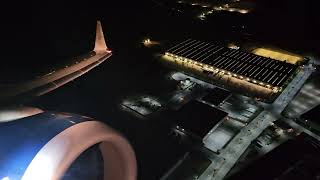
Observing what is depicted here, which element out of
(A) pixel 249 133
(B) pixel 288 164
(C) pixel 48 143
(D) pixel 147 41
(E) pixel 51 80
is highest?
(C) pixel 48 143

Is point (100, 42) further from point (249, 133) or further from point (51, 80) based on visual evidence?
point (249, 133)

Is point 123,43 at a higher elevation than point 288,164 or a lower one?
higher

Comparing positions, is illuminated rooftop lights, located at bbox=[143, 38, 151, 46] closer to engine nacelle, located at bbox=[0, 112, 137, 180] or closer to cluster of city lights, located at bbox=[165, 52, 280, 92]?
cluster of city lights, located at bbox=[165, 52, 280, 92]

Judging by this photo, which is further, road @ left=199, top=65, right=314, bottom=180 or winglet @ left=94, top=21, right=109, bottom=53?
winglet @ left=94, top=21, right=109, bottom=53

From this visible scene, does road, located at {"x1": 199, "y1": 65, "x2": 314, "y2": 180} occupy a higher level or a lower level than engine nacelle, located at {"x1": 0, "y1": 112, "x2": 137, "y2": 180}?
lower

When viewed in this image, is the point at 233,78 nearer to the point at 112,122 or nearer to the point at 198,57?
the point at 198,57

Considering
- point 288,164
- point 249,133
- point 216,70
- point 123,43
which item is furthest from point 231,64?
point 288,164

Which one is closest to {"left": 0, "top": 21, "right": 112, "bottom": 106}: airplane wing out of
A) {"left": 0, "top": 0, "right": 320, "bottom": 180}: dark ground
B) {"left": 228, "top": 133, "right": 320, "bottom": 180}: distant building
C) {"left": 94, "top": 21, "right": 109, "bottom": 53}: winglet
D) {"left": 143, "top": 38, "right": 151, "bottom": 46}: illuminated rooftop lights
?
{"left": 94, "top": 21, "right": 109, "bottom": 53}: winglet
